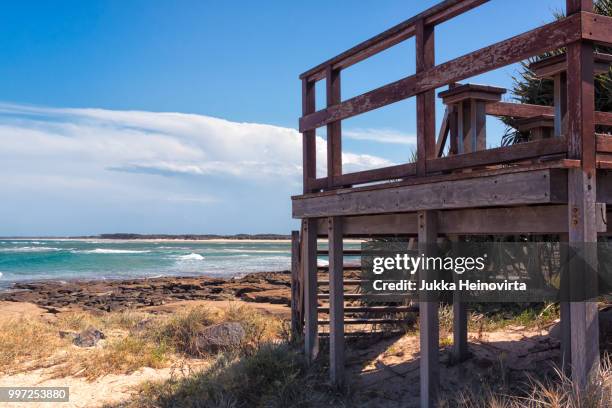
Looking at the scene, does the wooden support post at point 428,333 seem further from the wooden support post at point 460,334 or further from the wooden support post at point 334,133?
the wooden support post at point 460,334

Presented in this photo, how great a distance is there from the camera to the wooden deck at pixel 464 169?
414 cm

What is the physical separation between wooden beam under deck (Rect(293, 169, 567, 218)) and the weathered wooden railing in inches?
6.3

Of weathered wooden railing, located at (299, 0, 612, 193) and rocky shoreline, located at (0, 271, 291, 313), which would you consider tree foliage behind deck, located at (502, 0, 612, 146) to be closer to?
weathered wooden railing, located at (299, 0, 612, 193)

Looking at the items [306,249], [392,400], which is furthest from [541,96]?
[392,400]

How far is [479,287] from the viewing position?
30.2ft

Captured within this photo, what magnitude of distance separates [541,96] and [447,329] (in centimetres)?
462

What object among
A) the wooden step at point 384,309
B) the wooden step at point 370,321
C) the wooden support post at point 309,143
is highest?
the wooden support post at point 309,143

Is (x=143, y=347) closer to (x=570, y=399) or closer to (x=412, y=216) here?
(x=412, y=216)

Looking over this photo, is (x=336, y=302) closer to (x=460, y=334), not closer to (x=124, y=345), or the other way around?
(x=460, y=334)

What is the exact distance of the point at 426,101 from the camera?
5527mm

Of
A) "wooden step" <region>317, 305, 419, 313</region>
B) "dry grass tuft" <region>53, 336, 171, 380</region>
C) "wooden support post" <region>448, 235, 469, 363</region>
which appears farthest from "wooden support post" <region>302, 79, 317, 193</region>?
"dry grass tuft" <region>53, 336, 171, 380</region>

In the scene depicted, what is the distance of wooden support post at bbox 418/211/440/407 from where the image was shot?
5.73 metres

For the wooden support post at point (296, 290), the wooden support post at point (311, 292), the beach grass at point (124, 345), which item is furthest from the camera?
the wooden support post at point (296, 290)
